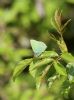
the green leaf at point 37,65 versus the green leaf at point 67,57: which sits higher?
the green leaf at point 67,57

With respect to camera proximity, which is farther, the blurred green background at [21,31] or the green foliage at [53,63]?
the blurred green background at [21,31]

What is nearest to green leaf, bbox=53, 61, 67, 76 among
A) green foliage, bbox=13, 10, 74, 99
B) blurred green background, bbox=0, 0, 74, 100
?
green foliage, bbox=13, 10, 74, 99

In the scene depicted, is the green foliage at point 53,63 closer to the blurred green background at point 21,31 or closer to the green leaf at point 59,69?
the green leaf at point 59,69

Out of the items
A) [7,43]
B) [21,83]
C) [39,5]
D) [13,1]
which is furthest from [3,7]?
[21,83]

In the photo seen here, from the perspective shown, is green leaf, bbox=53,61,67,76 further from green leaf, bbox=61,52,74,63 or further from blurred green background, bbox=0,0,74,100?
blurred green background, bbox=0,0,74,100

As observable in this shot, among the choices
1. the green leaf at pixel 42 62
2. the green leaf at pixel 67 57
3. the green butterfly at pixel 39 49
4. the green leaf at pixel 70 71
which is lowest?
the green leaf at pixel 70 71

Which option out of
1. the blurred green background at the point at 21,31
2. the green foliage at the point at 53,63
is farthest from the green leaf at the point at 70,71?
the blurred green background at the point at 21,31

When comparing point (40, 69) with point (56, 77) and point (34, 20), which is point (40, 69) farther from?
point (34, 20)

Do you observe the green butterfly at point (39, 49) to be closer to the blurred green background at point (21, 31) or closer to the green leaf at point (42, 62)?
the green leaf at point (42, 62)
